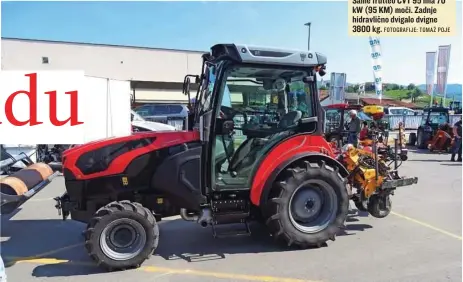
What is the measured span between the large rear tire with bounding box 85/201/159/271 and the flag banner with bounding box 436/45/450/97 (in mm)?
22117

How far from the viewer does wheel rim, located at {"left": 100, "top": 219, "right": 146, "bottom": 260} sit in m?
4.15

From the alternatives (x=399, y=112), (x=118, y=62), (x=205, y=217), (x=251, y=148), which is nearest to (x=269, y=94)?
(x=251, y=148)

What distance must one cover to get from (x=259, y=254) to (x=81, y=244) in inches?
88.3

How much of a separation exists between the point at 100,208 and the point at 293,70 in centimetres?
267

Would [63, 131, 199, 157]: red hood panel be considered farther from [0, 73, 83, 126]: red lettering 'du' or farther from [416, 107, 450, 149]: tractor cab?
[416, 107, 450, 149]: tractor cab

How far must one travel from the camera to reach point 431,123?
1805 centimetres

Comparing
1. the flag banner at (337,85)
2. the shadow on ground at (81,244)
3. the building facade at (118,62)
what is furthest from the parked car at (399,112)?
the shadow on ground at (81,244)

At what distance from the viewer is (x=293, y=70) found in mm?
4688

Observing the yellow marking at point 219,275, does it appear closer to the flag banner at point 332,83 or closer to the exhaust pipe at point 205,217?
the exhaust pipe at point 205,217

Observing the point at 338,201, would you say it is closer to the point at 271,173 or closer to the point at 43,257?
the point at 271,173

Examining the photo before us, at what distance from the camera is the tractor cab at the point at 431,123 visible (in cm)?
→ 1734

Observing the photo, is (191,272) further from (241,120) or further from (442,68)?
(442,68)

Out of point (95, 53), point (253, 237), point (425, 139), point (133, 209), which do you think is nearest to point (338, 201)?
point (253, 237)

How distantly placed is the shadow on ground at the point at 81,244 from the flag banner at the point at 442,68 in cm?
1953
